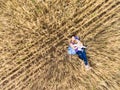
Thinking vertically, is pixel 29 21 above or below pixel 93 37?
above

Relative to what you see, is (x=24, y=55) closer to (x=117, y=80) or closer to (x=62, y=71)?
(x=62, y=71)

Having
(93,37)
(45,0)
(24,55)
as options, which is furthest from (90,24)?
(24,55)

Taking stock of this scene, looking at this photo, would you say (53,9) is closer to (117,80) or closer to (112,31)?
(112,31)

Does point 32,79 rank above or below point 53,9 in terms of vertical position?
below

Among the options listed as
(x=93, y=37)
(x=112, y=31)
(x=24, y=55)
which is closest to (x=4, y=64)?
(x=24, y=55)

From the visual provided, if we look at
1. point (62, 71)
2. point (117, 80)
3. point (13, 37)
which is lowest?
point (117, 80)

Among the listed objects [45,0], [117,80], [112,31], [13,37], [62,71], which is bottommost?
[117,80]
